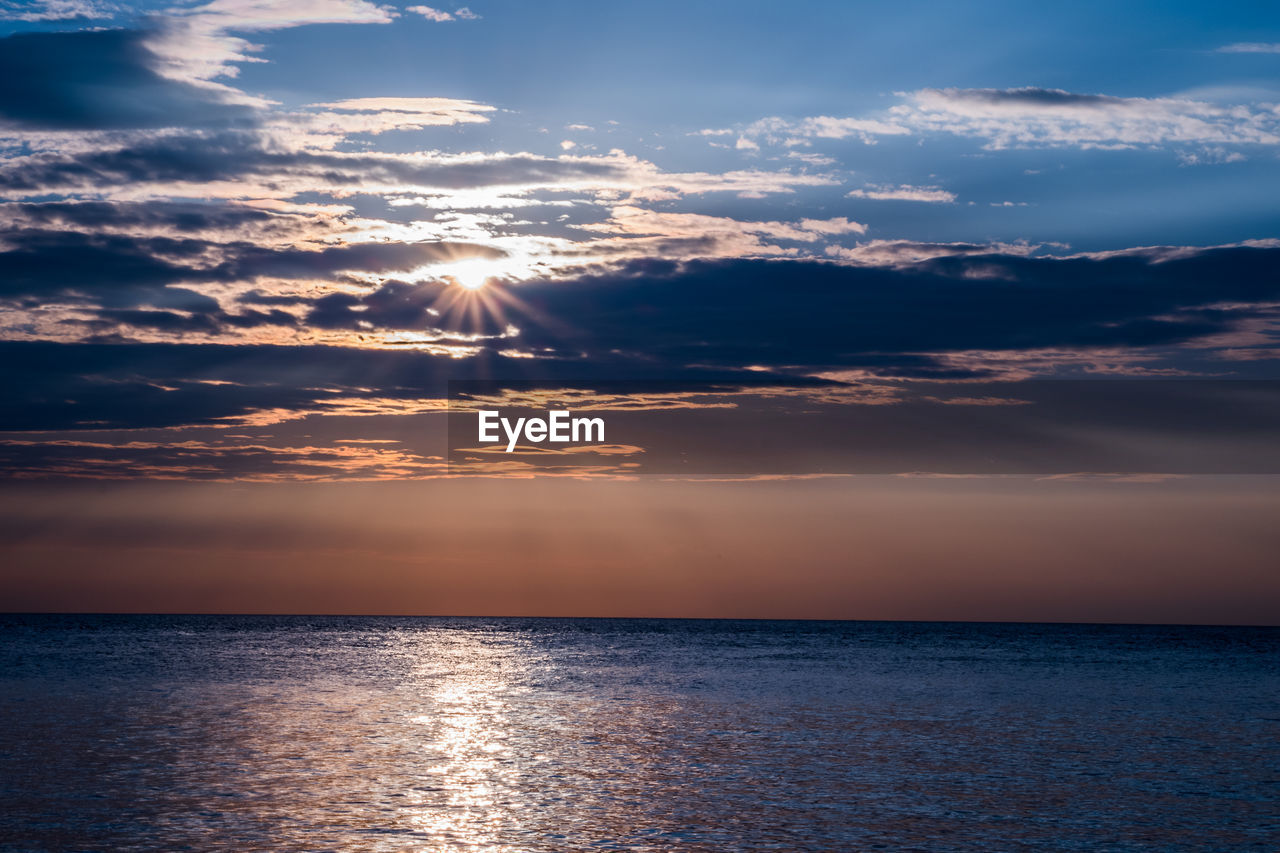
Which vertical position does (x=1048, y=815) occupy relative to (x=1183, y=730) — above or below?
above

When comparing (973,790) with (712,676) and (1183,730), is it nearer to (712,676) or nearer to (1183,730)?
(1183,730)

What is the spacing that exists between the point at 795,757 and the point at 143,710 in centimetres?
2978

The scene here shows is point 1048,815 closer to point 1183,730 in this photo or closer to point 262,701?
point 1183,730

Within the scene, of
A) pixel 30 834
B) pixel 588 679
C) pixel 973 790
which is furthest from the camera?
pixel 588 679

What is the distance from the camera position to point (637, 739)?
38.6m

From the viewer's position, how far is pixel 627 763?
32.8m

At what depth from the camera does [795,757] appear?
Answer: 3406cm

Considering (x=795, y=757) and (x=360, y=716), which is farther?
(x=360, y=716)

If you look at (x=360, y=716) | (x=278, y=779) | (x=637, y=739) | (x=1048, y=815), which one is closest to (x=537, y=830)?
(x=278, y=779)

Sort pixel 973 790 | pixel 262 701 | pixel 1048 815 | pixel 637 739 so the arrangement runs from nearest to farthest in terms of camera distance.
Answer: pixel 1048 815 < pixel 973 790 < pixel 637 739 < pixel 262 701

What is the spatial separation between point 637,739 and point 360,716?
1357cm

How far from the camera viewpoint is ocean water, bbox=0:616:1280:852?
23.3m

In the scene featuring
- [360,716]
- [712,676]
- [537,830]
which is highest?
[537,830]

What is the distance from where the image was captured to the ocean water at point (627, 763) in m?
23.3
